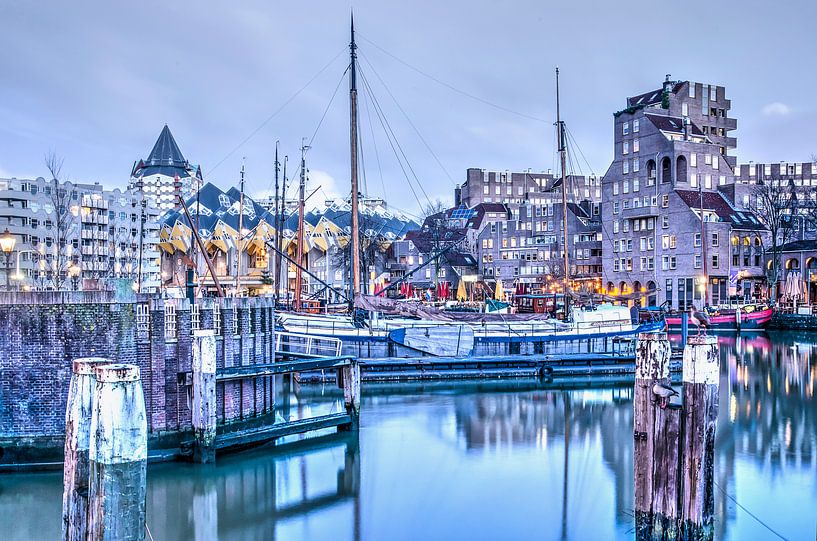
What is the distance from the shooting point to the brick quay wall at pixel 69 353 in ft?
69.2

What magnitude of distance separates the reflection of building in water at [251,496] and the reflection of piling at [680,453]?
25.6 ft

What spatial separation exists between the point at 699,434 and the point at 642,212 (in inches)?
3005

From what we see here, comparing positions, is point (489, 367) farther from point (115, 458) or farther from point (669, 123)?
point (669, 123)

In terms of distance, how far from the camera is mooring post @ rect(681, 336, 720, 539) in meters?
13.2

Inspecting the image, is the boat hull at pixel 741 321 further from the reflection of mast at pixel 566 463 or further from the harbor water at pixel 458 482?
the reflection of mast at pixel 566 463

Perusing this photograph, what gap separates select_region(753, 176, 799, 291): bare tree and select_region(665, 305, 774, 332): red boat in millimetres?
10305

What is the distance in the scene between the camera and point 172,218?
134 m

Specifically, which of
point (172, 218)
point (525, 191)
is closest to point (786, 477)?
point (172, 218)

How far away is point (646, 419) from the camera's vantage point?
→ 558 inches

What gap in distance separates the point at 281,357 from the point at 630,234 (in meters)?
60.9

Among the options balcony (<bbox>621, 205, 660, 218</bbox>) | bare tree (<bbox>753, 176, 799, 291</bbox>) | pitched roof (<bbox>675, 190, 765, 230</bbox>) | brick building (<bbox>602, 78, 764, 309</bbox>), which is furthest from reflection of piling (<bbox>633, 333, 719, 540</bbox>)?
bare tree (<bbox>753, 176, 799, 291</bbox>)

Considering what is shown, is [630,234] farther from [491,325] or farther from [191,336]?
[191,336]

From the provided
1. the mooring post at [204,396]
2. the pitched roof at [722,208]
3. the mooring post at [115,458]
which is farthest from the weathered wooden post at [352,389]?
the pitched roof at [722,208]

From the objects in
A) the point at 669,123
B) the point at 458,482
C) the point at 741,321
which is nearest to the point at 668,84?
the point at 669,123
